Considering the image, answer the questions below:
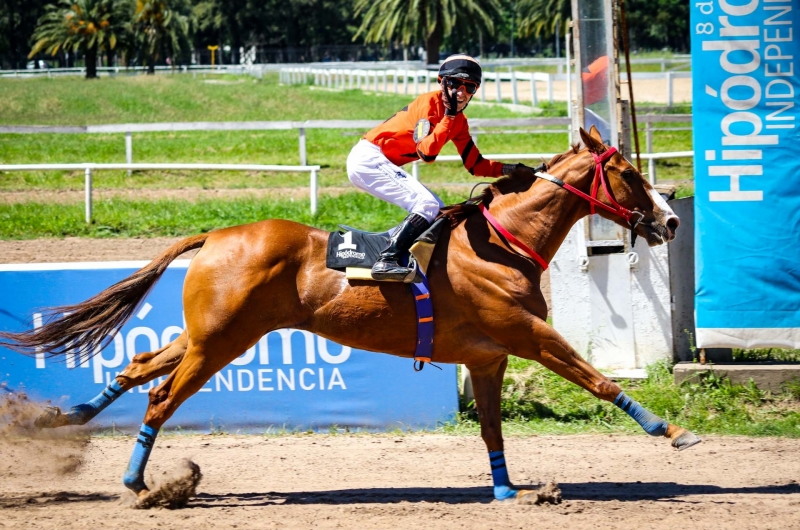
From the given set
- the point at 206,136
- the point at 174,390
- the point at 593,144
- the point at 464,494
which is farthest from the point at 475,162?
the point at 206,136

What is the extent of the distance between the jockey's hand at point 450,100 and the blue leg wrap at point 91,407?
2655 millimetres

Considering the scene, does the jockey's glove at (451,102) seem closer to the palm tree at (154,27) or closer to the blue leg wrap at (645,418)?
the blue leg wrap at (645,418)

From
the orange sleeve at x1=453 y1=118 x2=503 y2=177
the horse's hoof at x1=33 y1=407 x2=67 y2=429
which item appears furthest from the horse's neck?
A: the horse's hoof at x1=33 y1=407 x2=67 y2=429

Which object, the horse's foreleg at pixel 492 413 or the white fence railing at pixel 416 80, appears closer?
the horse's foreleg at pixel 492 413

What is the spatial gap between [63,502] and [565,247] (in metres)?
4.51

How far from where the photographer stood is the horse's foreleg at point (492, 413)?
5.63 meters

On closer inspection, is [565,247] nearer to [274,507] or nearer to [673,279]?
[673,279]

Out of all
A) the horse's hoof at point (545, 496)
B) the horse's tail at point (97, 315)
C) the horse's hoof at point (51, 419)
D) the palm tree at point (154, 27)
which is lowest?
the horse's hoof at point (545, 496)

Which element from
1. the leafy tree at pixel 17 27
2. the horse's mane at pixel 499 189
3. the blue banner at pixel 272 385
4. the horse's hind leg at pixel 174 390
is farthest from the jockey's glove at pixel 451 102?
the leafy tree at pixel 17 27

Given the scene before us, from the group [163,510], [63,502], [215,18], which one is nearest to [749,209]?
[163,510]

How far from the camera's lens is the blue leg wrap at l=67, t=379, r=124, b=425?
5.73 meters

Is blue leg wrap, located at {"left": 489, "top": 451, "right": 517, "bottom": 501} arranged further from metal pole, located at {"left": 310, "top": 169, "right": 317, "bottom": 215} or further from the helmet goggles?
metal pole, located at {"left": 310, "top": 169, "right": 317, "bottom": 215}

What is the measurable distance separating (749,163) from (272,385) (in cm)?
411

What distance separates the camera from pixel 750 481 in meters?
5.86
